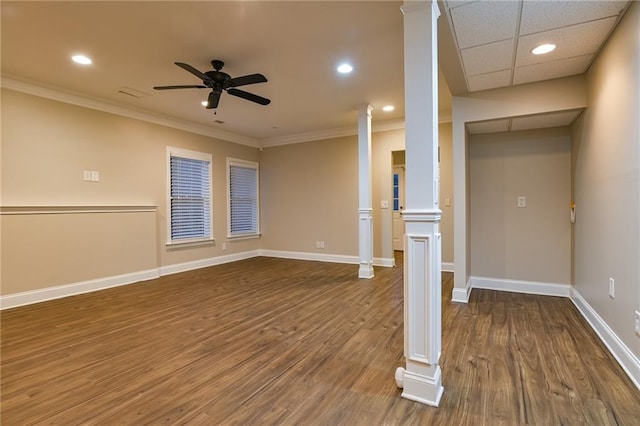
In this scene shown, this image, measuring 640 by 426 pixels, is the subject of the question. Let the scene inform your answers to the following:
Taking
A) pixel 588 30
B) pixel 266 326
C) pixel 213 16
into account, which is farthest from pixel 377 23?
pixel 266 326

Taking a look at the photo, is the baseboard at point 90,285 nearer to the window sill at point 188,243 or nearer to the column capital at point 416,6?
the window sill at point 188,243

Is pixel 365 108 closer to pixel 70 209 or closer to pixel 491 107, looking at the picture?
pixel 491 107

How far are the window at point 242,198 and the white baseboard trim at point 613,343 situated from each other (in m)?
5.46

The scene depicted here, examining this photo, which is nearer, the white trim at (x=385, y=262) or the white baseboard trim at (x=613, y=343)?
the white baseboard trim at (x=613, y=343)

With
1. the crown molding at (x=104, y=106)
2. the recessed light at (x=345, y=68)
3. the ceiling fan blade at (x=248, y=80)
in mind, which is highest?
the recessed light at (x=345, y=68)

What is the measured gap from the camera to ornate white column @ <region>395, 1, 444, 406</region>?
1.68 metres

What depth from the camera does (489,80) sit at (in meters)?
3.04

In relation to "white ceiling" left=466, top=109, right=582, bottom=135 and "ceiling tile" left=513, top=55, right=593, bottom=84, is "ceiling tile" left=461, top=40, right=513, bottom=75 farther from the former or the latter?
"white ceiling" left=466, top=109, right=582, bottom=135

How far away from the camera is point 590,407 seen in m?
1.62

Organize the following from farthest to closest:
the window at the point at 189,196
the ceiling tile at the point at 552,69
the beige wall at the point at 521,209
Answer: the window at the point at 189,196, the beige wall at the point at 521,209, the ceiling tile at the point at 552,69

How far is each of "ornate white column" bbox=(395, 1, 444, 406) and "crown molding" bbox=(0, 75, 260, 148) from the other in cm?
435

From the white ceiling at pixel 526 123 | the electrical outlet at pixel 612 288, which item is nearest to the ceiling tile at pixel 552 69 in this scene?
the white ceiling at pixel 526 123

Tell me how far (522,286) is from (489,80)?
2456 mm

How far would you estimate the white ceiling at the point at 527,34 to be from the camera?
1.96 metres
